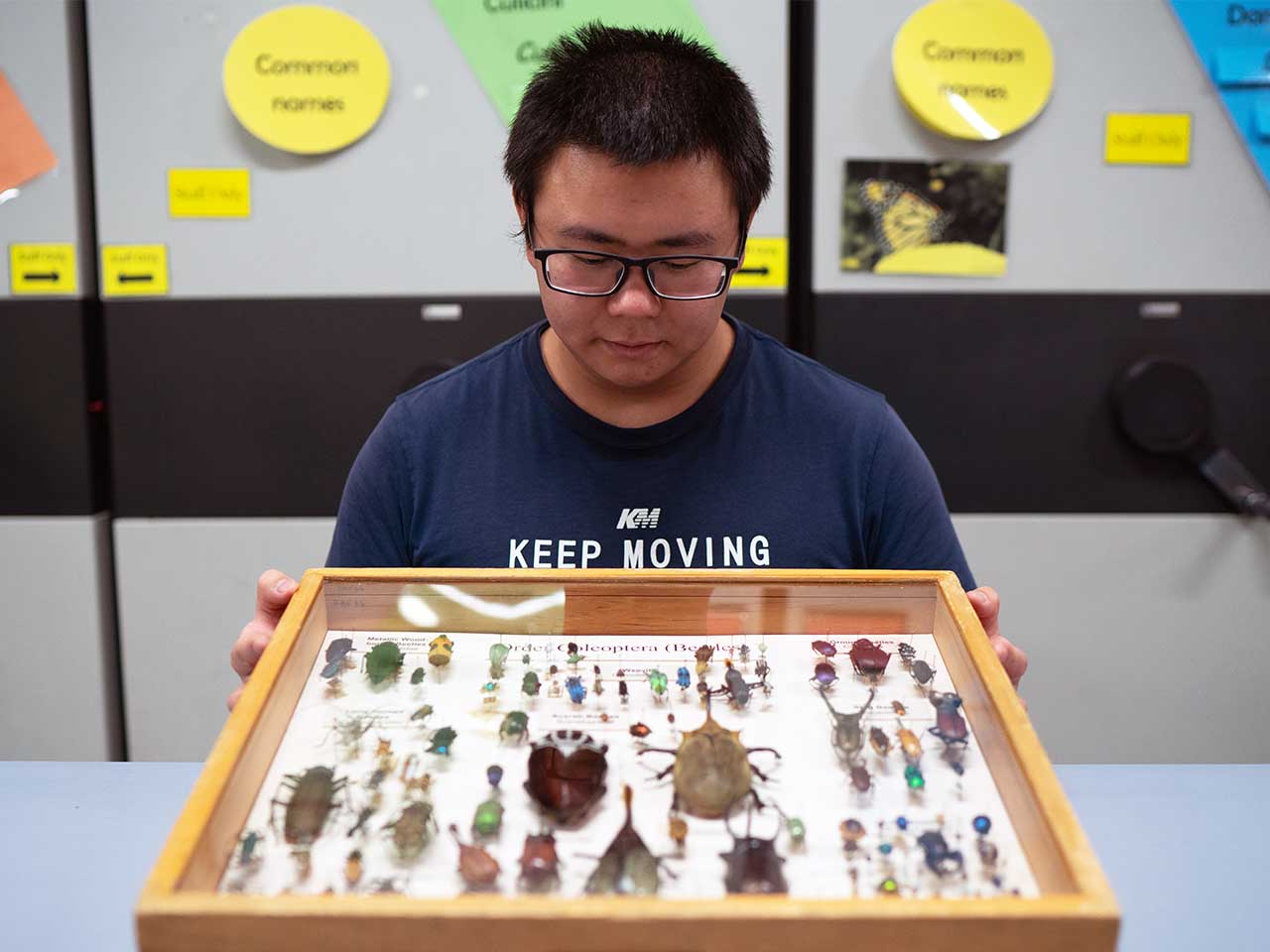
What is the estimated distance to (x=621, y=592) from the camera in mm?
767

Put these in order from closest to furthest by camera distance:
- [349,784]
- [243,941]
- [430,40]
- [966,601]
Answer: [243,941], [349,784], [966,601], [430,40]

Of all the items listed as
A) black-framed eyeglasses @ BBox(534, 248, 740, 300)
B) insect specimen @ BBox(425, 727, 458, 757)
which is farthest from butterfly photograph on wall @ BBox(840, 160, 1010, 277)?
insect specimen @ BBox(425, 727, 458, 757)

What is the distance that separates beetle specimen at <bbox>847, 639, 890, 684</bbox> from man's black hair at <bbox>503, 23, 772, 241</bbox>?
1.44ft

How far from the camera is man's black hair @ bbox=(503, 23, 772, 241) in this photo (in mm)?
897

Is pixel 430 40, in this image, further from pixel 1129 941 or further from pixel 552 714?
pixel 1129 941

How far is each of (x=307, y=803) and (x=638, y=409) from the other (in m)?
0.60

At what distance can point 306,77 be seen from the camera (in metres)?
1.52

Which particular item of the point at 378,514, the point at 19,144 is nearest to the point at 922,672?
the point at 378,514

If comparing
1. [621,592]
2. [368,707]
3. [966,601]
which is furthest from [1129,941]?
[368,707]

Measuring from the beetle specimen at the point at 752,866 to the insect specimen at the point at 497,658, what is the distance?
0.22 m

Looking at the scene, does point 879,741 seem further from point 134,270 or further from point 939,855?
point 134,270

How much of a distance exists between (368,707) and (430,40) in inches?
45.9

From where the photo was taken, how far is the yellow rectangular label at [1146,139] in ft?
5.04

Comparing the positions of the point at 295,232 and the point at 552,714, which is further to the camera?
the point at 295,232
